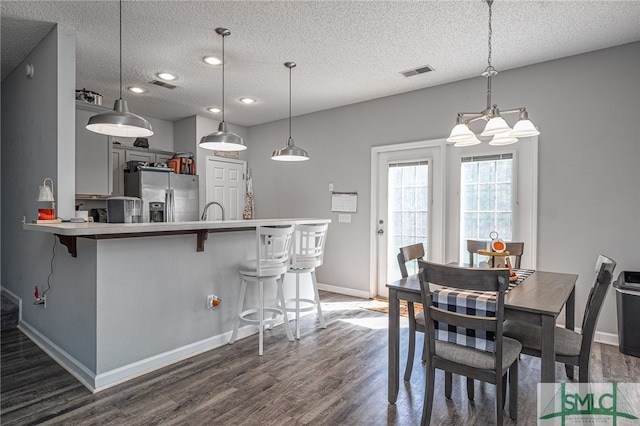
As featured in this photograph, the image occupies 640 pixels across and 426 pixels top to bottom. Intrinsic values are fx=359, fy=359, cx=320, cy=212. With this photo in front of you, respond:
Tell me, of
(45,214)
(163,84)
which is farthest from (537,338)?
(163,84)

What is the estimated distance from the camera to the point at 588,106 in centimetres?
336

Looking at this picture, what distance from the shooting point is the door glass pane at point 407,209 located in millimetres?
4457

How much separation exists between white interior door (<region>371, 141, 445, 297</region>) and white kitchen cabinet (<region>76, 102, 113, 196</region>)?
10.5 ft

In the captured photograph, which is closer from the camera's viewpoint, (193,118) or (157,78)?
(157,78)

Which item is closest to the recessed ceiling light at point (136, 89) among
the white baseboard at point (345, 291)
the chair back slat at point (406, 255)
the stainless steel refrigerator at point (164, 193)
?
the stainless steel refrigerator at point (164, 193)

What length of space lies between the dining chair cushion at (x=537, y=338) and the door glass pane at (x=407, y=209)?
86.3 inches

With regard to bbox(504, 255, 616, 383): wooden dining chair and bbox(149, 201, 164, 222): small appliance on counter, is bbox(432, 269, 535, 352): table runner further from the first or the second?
bbox(149, 201, 164, 222): small appliance on counter

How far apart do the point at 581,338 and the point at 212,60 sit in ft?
12.3

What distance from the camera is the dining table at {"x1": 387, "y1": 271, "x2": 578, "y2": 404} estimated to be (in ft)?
5.60

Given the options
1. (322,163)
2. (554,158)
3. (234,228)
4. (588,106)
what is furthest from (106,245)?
(588,106)

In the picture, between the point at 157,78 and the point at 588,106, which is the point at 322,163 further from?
the point at 588,106

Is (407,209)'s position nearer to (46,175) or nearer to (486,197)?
(486,197)

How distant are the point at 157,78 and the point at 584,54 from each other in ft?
14.6

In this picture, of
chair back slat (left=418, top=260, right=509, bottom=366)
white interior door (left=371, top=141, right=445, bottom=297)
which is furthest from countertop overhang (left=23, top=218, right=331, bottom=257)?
white interior door (left=371, top=141, right=445, bottom=297)
